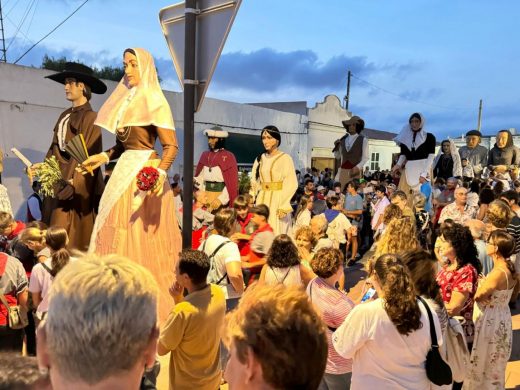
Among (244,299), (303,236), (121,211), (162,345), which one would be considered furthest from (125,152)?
(244,299)

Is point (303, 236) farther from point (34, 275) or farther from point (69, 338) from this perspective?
point (69, 338)

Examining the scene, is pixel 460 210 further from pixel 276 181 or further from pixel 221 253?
pixel 221 253

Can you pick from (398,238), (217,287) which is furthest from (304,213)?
(217,287)

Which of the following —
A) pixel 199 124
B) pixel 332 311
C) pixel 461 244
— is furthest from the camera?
pixel 199 124

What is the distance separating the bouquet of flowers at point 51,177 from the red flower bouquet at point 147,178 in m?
1.29

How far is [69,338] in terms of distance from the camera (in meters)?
1.16

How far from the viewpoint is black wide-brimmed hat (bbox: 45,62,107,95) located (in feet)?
16.2

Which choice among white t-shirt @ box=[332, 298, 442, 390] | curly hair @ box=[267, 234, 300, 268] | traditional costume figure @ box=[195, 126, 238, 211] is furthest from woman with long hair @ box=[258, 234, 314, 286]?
traditional costume figure @ box=[195, 126, 238, 211]

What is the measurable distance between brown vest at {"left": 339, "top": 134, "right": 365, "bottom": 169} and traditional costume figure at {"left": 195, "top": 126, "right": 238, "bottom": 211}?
3267 mm

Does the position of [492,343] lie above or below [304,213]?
below

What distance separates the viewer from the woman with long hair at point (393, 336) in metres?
2.36

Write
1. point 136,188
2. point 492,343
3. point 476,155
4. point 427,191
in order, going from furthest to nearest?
point 476,155 → point 427,191 → point 136,188 → point 492,343

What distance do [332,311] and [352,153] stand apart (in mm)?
6189

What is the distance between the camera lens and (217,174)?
6.31 meters
